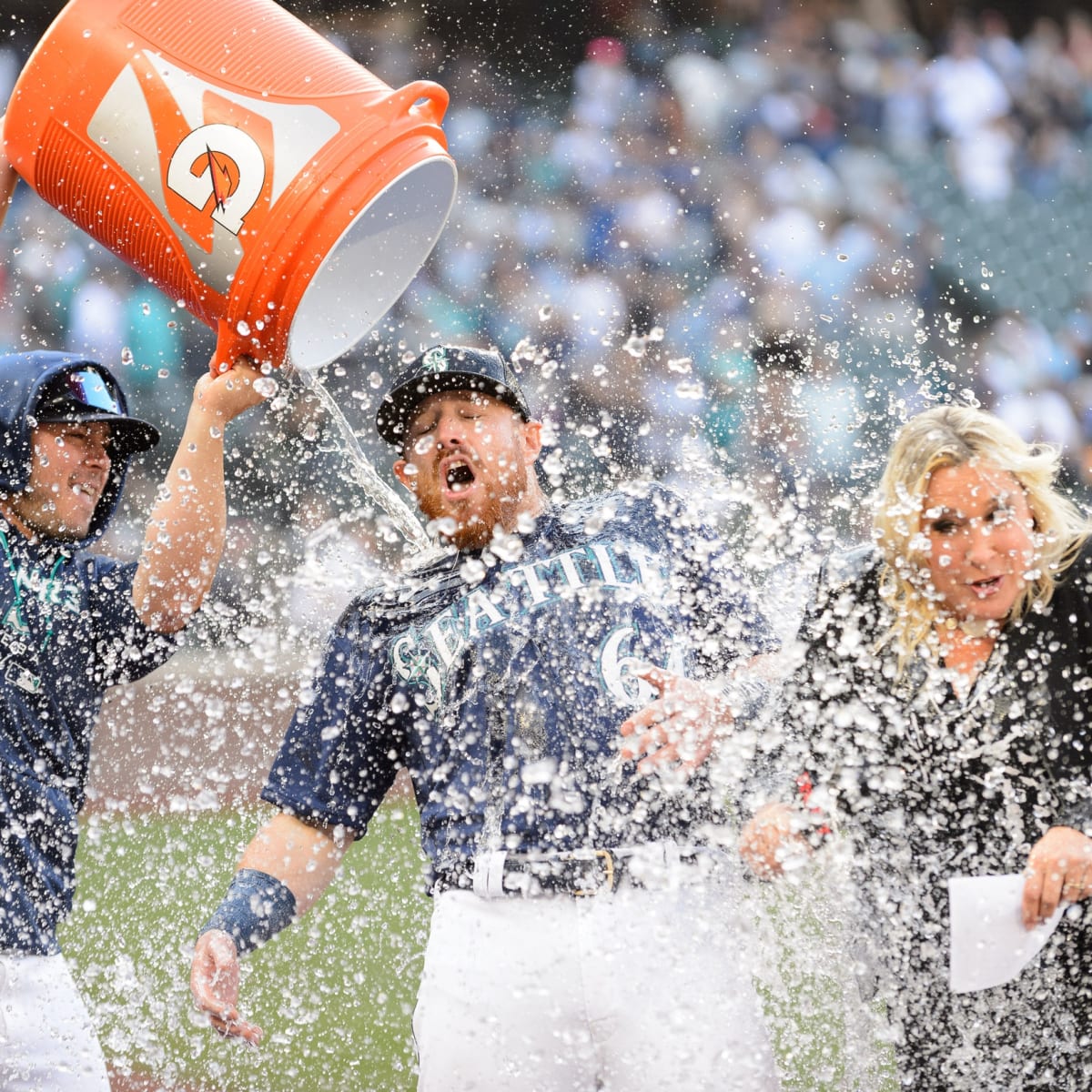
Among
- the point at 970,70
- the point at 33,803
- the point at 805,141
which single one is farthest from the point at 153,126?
the point at 970,70

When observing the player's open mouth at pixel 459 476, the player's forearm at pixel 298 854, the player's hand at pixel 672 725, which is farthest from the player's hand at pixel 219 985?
the player's open mouth at pixel 459 476

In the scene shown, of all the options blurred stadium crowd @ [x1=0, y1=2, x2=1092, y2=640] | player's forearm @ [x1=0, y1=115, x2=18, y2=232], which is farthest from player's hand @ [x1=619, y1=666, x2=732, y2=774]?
blurred stadium crowd @ [x1=0, y1=2, x2=1092, y2=640]

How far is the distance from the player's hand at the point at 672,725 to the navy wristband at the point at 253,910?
2.28ft

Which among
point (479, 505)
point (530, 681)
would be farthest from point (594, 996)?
point (479, 505)

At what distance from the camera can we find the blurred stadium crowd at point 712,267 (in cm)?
941

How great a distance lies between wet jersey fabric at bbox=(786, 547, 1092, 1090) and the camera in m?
2.00

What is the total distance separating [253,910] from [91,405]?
3.25 ft

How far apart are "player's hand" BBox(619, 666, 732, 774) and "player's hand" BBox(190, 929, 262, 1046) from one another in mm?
748

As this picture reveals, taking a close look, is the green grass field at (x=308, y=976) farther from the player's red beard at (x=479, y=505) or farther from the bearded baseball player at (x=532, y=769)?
the player's red beard at (x=479, y=505)

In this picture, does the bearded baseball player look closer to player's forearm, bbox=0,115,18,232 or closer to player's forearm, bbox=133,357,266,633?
player's forearm, bbox=133,357,266,633

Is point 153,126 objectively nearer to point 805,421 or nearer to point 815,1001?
point 815,1001

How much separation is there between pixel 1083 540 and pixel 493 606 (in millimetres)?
1000

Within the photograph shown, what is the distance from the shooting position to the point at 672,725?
1953 mm

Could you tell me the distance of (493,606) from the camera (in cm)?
227
